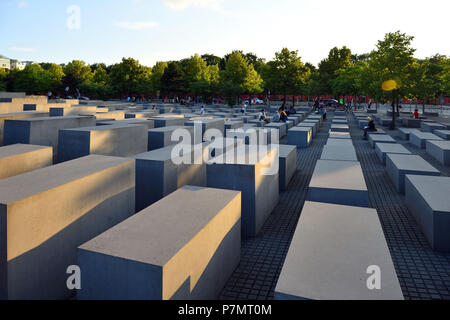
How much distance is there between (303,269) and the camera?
3650 mm

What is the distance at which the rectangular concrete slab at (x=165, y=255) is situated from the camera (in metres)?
3.51

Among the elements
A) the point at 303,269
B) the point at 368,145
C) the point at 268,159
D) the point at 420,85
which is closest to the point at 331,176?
the point at 268,159

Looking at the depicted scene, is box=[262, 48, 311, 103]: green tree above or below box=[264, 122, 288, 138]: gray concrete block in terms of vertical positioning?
above

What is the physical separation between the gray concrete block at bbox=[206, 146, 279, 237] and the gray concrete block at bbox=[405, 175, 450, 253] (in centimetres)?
340

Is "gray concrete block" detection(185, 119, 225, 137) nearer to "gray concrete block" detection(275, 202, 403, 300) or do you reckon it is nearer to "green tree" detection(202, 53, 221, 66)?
"gray concrete block" detection(275, 202, 403, 300)

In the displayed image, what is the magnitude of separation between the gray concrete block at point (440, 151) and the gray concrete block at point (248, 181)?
992cm

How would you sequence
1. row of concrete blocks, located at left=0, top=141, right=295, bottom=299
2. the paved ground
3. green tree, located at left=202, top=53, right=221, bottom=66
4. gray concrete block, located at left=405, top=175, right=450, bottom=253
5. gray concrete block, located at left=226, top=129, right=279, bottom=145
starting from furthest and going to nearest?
green tree, located at left=202, top=53, right=221, bottom=66 → gray concrete block, located at left=226, top=129, right=279, bottom=145 → gray concrete block, located at left=405, top=175, right=450, bottom=253 → the paved ground → row of concrete blocks, located at left=0, top=141, right=295, bottom=299

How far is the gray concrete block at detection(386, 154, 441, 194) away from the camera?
9727mm

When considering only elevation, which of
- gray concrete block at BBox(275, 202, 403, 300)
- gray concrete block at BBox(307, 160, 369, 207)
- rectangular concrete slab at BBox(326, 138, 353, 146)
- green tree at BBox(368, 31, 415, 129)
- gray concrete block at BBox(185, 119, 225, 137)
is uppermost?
green tree at BBox(368, 31, 415, 129)

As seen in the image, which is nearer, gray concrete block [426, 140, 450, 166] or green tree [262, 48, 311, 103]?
gray concrete block [426, 140, 450, 166]

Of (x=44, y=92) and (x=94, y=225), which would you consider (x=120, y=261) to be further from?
(x=44, y=92)

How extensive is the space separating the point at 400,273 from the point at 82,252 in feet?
16.6

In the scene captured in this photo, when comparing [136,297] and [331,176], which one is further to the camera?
[331,176]

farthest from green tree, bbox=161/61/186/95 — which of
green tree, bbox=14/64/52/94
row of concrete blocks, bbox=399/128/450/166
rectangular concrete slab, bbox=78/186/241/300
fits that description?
rectangular concrete slab, bbox=78/186/241/300
